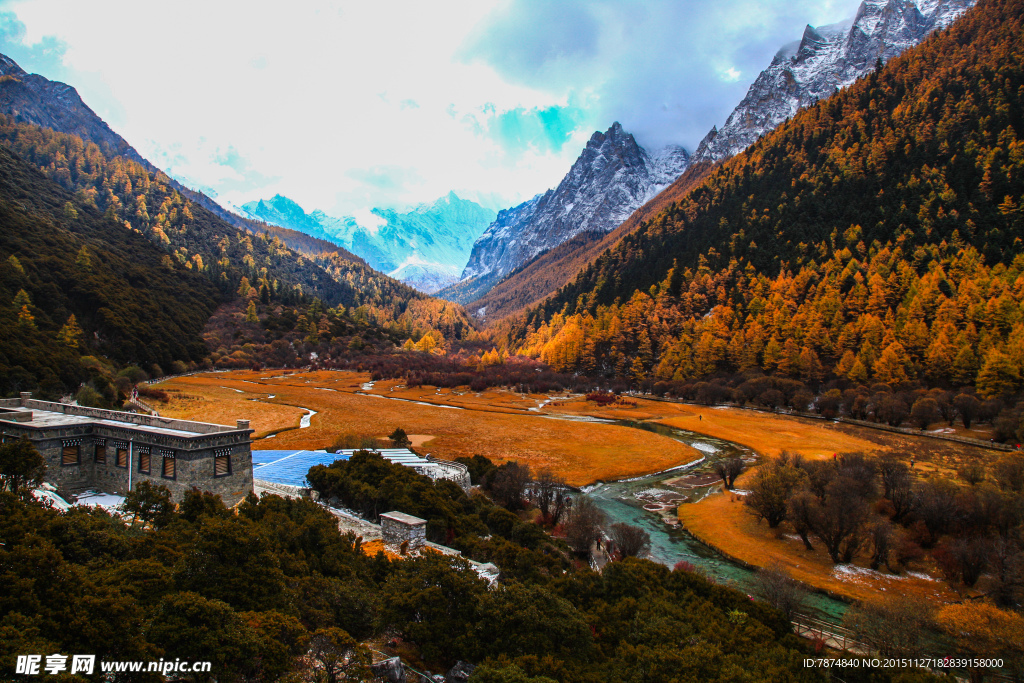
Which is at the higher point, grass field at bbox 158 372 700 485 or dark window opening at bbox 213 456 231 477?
dark window opening at bbox 213 456 231 477

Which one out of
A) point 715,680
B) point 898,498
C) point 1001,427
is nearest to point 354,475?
point 715,680

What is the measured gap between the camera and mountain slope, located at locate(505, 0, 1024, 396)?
79062 millimetres

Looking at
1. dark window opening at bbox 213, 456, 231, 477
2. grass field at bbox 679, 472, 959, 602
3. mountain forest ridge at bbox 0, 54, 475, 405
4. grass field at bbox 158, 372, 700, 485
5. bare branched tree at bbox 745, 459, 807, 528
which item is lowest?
grass field at bbox 679, 472, 959, 602

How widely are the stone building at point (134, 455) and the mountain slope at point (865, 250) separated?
87688 mm

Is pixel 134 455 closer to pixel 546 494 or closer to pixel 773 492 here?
pixel 546 494

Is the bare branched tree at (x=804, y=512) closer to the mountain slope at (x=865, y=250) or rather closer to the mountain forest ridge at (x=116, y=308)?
the mountain slope at (x=865, y=250)

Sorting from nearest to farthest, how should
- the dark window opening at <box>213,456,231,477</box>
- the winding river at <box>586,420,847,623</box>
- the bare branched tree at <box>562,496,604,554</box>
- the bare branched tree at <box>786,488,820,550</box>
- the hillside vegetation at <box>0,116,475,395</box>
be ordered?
the winding river at <box>586,420,847,623</box>, the dark window opening at <box>213,456,231,477</box>, the bare branched tree at <box>562,496,604,554</box>, the bare branched tree at <box>786,488,820,550</box>, the hillside vegetation at <box>0,116,475,395</box>

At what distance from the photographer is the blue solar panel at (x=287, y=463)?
34.7m

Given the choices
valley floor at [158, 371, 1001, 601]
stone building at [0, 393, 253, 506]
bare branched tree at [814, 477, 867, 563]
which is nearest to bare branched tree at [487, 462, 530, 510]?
valley floor at [158, 371, 1001, 601]

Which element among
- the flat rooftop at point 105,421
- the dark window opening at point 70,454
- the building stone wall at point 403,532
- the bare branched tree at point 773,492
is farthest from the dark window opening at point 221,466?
the bare branched tree at point 773,492

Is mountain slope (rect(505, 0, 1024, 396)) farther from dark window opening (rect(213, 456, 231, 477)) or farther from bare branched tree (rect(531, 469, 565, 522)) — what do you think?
dark window opening (rect(213, 456, 231, 477))

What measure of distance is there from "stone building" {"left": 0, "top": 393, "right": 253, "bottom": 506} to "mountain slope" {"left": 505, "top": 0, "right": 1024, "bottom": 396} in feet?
288

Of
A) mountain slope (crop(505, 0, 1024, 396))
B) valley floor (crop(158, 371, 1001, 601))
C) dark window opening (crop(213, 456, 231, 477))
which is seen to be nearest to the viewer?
dark window opening (crop(213, 456, 231, 477))

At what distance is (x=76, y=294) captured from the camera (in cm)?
8431
